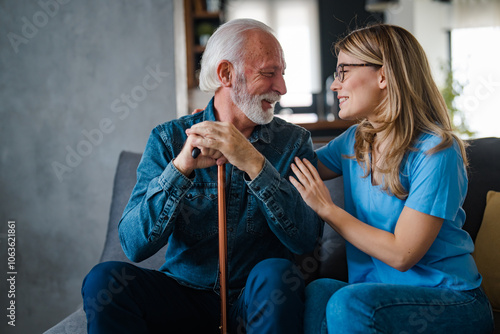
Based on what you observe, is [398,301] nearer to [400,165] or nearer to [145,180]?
[400,165]

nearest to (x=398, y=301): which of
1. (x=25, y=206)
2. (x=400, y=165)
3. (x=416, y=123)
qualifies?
(x=400, y=165)

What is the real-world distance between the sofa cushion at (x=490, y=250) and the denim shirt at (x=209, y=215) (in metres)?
0.56

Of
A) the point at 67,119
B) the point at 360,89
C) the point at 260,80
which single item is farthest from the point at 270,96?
the point at 67,119

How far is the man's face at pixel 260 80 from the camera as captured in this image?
1488 millimetres

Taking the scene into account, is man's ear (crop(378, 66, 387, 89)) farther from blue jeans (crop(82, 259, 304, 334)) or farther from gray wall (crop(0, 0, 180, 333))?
gray wall (crop(0, 0, 180, 333))

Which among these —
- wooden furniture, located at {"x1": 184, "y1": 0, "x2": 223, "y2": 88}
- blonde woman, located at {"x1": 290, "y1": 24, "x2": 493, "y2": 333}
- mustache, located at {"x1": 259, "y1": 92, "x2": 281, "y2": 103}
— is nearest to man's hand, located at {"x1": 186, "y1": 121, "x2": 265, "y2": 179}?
blonde woman, located at {"x1": 290, "y1": 24, "x2": 493, "y2": 333}

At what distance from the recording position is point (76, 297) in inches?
97.0

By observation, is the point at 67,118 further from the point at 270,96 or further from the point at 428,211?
the point at 428,211

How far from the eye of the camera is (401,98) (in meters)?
1.28

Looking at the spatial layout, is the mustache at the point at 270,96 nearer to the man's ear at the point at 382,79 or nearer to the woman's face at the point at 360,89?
the woman's face at the point at 360,89

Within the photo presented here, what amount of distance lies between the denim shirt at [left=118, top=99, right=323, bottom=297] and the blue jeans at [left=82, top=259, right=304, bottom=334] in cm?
10

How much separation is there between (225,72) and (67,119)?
128 cm

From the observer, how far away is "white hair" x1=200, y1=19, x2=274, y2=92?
150cm

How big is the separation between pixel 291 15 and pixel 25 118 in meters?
4.85
